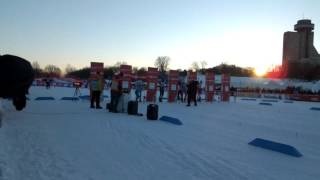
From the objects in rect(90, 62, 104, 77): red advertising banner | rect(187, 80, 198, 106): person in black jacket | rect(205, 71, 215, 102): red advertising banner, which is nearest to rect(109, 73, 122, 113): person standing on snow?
rect(90, 62, 104, 77): red advertising banner

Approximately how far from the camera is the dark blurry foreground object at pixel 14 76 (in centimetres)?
1290

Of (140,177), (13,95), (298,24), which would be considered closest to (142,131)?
(140,177)

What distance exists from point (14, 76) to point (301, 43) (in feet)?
524

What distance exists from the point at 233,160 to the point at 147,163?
5.89 ft

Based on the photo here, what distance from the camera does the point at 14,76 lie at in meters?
13.1

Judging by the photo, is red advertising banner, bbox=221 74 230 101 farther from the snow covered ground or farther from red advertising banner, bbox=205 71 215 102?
the snow covered ground

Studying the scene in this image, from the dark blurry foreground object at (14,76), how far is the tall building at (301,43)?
508 feet

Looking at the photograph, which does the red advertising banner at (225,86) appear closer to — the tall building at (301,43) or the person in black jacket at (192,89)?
the person in black jacket at (192,89)

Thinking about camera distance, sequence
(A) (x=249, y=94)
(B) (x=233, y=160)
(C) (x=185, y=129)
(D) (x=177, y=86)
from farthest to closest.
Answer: (A) (x=249, y=94)
(D) (x=177, y=86)
(C) (x=185, y=129)
(B) (x=233, y=160)

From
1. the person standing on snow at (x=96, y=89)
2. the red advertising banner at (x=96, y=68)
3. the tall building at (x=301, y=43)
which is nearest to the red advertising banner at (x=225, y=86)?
the red advertising banner at (x=96, y=68)

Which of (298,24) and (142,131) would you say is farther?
(298,24)

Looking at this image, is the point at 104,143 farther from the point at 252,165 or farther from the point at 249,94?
the point at 249,94

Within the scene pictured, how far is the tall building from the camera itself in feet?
525

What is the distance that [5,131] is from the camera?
983 centimetres
